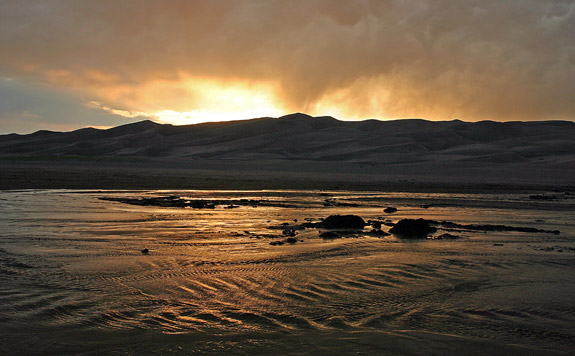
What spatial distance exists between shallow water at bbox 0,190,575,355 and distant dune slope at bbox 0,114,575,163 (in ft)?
Result: 228

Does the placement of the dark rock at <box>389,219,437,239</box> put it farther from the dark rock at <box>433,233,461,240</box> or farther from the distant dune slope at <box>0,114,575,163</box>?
the distant dune slope at <box>0,114,575,163</box>

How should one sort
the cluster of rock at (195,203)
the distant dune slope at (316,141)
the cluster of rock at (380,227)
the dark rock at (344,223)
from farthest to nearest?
the distant dune slope at (316,141), the cluster of rock at (195,203), the dark rock at (344,223), the cluster of rock at (380,227)

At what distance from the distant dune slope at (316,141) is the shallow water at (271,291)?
228ft

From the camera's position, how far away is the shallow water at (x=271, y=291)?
19.7ft

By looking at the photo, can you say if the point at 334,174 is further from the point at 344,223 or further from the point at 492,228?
the point at 344,223

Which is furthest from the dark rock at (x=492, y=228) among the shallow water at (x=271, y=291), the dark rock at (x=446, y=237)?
the dark rock at (x=446, y=237)

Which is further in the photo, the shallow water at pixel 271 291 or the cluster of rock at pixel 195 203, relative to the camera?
the cluster of rock at pixel 195 203

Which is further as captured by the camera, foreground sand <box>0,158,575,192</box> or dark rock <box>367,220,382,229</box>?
foreground sand <box>0,158,575,192</box>

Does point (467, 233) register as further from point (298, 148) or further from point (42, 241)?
point (298, 148)

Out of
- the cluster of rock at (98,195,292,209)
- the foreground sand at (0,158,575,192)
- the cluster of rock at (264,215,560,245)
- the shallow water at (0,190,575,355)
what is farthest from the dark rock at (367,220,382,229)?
the foreground sand at (0,158,575,192)

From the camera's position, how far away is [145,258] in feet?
33.2

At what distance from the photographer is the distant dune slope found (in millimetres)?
98250

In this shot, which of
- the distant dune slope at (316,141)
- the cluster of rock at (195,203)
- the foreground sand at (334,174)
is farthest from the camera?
the distant dune slope at (316,141)

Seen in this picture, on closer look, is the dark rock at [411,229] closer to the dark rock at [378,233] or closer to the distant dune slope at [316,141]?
the dark rock at [378,233]
